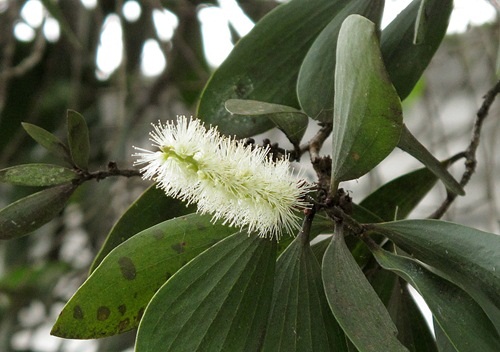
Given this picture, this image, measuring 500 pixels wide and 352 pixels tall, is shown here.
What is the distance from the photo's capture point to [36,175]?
61 cm

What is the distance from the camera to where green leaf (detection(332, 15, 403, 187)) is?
0.44 metres

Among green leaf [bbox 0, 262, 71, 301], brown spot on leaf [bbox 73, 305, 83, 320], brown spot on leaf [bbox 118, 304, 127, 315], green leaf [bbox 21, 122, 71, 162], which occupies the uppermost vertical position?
green leaf [bbox 21, 122, 71, 162]

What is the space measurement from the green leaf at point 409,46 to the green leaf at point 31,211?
0.34 metres

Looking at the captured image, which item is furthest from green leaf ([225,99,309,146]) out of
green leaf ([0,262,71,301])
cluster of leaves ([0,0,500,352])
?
green leaf ([0,262,71,301])

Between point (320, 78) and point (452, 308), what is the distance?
25 cm

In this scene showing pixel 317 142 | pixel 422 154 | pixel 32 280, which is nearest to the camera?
pixel 422 154

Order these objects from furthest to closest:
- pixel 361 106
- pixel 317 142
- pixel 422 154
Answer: pixel 317 142
pixel 422 154
pixel 361 106

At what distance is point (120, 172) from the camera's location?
0.63 m

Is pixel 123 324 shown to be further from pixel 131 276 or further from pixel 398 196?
pixel 398 196

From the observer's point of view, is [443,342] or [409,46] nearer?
[443,342]

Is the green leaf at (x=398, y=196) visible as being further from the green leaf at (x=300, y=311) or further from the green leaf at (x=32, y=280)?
the green leaf at (x=32, y=280)

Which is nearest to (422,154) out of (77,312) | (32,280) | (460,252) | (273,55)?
(460,252)

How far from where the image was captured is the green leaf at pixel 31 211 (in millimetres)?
591

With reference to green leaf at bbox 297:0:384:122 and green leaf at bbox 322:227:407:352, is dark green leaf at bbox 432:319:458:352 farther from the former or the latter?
green leaf at bbox 297:0:384:122
